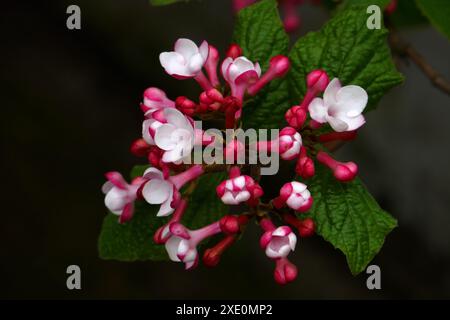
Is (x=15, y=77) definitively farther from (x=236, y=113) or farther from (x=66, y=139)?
(x=236, y=113)

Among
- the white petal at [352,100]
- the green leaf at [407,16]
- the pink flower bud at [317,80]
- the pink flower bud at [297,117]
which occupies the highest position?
the green leaf at [407,16]

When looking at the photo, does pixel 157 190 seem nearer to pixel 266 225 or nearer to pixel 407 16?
pixel 266 225

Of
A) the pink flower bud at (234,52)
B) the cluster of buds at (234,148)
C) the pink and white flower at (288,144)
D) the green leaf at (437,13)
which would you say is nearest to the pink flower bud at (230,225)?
the cluster of buds at (234,148)

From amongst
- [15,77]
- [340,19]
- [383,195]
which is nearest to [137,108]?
[15,77]

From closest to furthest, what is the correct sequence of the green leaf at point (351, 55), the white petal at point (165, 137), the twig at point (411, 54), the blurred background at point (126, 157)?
the white petal at point (165, 137) < the green leaf at point (351, 55) < the twig at point (411, 54) < the blurred background at point (126, 157)

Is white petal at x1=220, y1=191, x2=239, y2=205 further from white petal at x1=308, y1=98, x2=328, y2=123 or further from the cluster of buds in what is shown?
white petal at x1=308, y1=98, x2=328, y2=123

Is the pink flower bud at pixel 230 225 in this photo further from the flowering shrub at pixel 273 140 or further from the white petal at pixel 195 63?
the white petal at pixel 195 63
